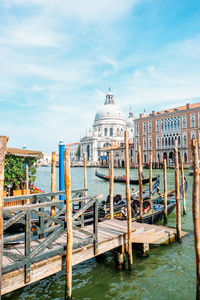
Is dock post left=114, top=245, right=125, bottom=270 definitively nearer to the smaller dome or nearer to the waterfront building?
the waterfront building

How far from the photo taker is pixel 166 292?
3.93 metres

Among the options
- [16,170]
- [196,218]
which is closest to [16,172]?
[16,170]

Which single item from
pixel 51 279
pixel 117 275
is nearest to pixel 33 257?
pixel 51 279

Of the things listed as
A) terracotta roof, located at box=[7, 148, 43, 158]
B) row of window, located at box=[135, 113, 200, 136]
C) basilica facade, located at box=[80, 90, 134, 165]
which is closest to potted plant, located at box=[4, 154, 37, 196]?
terracotta roof, located at box=[7, 148, 43, 158]

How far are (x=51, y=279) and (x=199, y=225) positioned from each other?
2.84m

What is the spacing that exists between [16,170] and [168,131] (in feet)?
106

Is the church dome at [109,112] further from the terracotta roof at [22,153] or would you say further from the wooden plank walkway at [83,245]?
the wooden plank walkway at [83,245]

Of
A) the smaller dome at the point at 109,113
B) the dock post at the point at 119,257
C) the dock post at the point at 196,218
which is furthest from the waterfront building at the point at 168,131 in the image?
the smaller dome at the point at 109,113

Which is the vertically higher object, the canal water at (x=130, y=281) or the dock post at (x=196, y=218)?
the dock post at (x=196, y=218)

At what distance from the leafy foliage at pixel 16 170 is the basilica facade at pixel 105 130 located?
195ft

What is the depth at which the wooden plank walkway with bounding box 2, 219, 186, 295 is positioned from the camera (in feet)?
9.96

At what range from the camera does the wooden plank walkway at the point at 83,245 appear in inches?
119

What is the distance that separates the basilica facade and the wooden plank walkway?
62.1 m

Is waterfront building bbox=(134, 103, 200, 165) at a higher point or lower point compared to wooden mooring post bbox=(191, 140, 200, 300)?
higher
